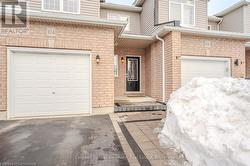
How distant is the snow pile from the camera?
2.20 metres

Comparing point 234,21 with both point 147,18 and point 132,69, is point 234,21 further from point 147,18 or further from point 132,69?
point 132,69

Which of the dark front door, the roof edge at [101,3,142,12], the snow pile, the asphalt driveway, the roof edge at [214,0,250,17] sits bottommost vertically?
the asphalt driveway

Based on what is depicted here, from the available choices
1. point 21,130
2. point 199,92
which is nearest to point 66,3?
point 21,130

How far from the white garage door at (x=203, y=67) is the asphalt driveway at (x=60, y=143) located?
4.77 m

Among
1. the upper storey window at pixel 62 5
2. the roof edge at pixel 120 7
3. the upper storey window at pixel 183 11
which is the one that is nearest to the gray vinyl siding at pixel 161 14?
the upper storey window at pixel 183 11

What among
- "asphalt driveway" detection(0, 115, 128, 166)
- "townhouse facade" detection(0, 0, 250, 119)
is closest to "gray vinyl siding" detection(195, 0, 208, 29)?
"townhouse facade" detection(0, 0, 250, 119)

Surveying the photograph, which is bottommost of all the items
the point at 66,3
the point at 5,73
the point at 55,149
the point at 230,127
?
the point at 55,149

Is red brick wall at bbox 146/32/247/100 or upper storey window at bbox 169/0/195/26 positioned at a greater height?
upper storey window at bbox 169/0/195/26

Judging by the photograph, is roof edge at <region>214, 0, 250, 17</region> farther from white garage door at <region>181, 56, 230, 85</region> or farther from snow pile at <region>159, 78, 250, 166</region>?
snow pile at <region>159, 78, 250, 166</region>

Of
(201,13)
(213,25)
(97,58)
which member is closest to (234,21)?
(213,25)

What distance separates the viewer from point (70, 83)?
20.2 ft

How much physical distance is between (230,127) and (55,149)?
11.0 feet

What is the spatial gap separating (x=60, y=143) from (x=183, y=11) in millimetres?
10132

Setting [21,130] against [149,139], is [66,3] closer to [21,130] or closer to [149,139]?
[21,130]
